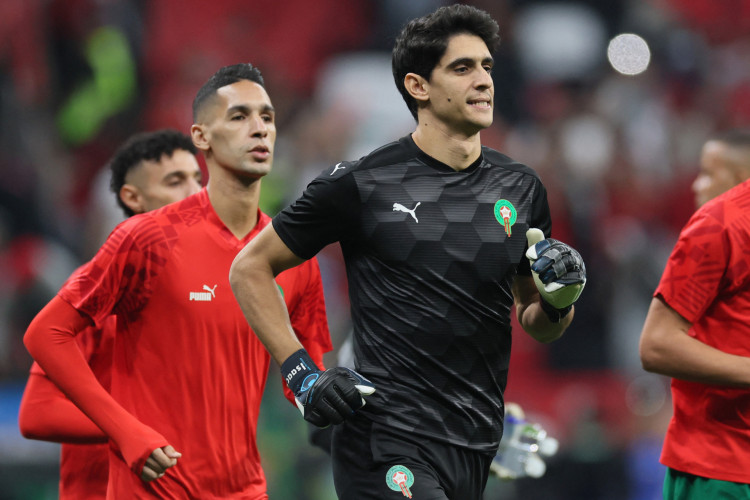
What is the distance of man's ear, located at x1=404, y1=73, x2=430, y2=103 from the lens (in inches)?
150

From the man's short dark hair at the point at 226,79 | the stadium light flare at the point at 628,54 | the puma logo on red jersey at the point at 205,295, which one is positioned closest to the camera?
the puma logo on red jersey at the point at 205,295

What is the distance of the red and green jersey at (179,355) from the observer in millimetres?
4000

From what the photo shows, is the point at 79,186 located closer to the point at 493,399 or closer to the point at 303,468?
the point at 303,468

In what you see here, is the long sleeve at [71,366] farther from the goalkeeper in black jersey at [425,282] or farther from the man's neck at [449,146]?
the man's neck at [449,146]

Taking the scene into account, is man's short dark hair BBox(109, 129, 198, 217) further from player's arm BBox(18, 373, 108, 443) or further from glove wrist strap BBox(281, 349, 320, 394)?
glove wrist strap BBox(281, 349, 320, 394)

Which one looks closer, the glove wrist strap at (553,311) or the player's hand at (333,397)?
the player's hand at (333,397)

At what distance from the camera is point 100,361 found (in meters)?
4.52

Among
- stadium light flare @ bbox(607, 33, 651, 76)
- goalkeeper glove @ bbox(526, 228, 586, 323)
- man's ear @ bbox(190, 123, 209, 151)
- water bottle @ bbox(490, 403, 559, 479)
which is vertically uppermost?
stadium light flare @ bbox(607, 33, 651, 76)

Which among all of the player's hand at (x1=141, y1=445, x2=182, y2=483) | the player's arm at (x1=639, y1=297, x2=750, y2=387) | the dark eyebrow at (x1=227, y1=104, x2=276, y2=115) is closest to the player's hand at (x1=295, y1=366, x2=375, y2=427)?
the player's hand at (x1=141, y1=445, x2=182, y2=483)

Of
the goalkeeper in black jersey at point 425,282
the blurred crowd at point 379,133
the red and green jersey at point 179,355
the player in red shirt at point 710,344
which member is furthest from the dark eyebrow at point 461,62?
the blurred crowd at point 379,133

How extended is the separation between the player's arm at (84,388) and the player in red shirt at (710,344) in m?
1.87

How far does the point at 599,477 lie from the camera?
833 cm

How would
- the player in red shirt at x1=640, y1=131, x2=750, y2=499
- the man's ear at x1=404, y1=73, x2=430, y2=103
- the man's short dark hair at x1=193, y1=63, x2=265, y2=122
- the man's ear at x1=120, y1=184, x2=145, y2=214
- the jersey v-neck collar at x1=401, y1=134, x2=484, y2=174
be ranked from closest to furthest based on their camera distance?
the jersey v-neck collar at x1=401, y1=134, x2=484, y2=174 → the man's ear at x1=404, y1=73, x2=430, y2=103 → the player in red shirt at x1=640, y1=131, x2=750, y2=499 → the man's short dark hair at x1=193, y1=63, x2=265, y2=122 → the man's ear at x1=120, y1=184, x2=145, y2=214

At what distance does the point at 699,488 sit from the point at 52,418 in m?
2.54
